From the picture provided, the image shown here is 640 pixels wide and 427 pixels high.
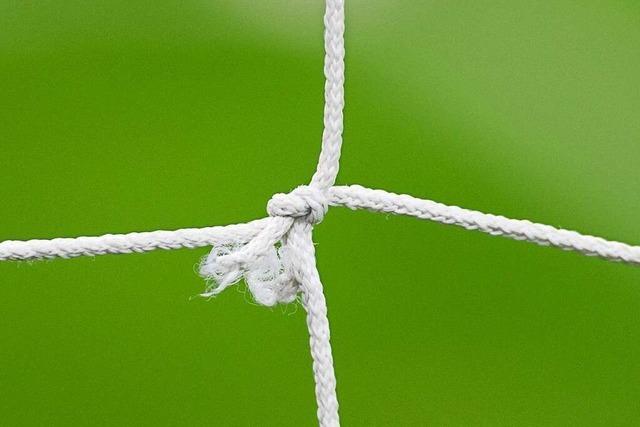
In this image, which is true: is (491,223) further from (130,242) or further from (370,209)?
(130,242)

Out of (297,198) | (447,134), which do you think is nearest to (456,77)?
(447,134)

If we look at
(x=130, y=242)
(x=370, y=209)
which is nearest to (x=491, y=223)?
(x=370, y=209)

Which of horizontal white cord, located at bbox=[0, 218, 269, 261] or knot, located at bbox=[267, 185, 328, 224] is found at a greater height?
knot, located at bbox=[267, 185, 328, 224]

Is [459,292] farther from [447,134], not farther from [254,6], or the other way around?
[254,6]
